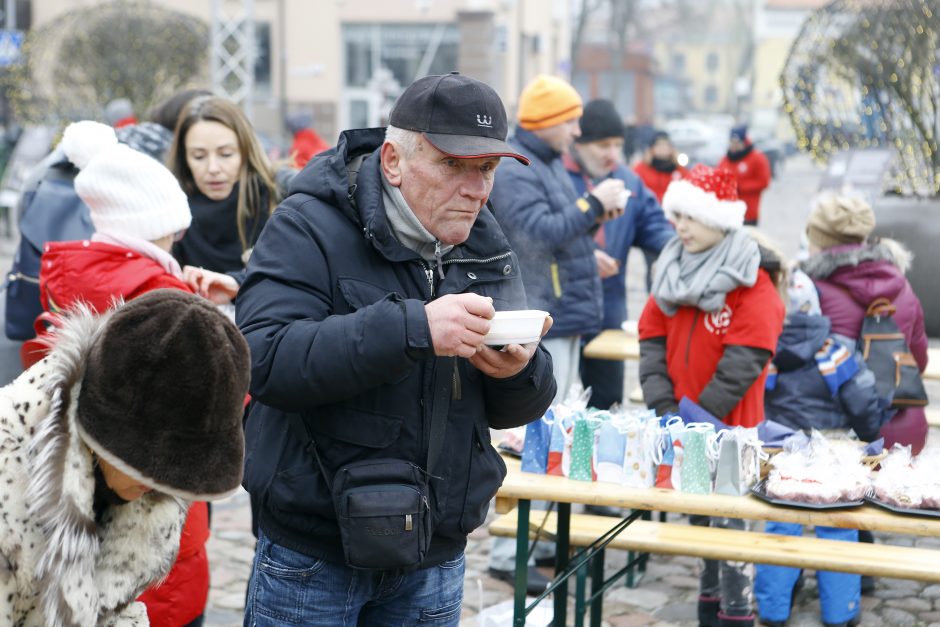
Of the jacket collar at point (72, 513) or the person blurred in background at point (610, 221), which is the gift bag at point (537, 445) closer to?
the person blurred in background at point (610, 221)

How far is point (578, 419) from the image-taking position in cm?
409

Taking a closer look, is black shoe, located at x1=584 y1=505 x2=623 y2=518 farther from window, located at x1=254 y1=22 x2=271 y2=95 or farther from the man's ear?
window, located at x1=254 y1=22 x2=271 y2=95

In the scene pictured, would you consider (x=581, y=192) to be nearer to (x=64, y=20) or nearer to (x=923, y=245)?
(x=923, y=245)

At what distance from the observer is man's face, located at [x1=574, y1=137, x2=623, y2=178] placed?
243 inches

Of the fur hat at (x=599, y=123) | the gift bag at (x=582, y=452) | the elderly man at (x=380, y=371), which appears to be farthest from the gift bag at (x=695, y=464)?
the fur hat at (x=599, y=123)

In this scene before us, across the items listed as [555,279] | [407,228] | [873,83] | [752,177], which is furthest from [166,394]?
[752,177]

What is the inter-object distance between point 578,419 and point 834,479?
0.85 meters

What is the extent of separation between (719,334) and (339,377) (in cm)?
255

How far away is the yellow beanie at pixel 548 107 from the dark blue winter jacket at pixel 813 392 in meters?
1.38

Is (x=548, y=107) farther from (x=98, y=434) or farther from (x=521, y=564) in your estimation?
(x=98, y=434)

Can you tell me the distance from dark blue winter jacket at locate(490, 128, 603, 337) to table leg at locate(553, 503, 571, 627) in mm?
1274

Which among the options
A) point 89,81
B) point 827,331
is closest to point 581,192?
point 827,331

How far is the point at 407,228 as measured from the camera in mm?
2605

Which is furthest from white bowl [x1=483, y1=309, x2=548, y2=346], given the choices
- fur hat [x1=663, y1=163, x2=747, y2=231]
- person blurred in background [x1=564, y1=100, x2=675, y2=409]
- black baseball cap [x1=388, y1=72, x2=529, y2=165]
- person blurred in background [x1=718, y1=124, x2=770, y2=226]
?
person blurred in background [x1=718, y1=124, x2=770, y2=226]
